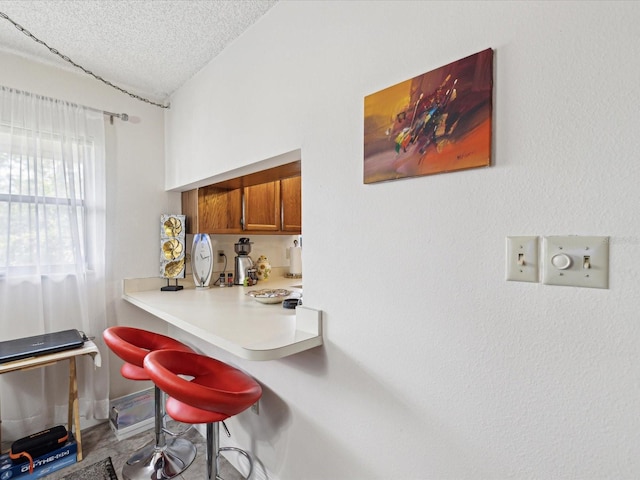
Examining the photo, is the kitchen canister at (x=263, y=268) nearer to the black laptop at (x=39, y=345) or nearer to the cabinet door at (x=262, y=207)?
the cabinet door at (x=262, y=207)

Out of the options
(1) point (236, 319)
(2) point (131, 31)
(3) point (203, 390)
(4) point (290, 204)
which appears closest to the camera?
(3) point (203, 390)

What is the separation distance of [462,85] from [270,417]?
168 cm

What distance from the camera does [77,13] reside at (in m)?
1.55

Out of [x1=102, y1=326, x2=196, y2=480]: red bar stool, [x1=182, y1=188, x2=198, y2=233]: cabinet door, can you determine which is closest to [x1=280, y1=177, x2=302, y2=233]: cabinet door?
[x1=182, y1=188, x2=198, y2=233]: cabinet door

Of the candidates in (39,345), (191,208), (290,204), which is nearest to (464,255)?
(290,204)

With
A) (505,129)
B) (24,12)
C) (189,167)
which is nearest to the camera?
(505,129)

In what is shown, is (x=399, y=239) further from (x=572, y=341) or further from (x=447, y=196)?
(x=572, y=341)

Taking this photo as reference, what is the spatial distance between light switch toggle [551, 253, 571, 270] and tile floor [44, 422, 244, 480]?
1.94m

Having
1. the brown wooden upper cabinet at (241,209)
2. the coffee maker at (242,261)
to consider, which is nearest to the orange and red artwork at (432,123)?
the brown wooden upper cabinet at (241,209)

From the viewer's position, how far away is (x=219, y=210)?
2.47 m

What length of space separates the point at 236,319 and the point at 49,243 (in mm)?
1453

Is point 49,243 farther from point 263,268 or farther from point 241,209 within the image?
point 263,268

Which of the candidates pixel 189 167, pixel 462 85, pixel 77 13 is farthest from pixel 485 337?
pixel 77 13

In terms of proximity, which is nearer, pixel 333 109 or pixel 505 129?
pixel 505 129
